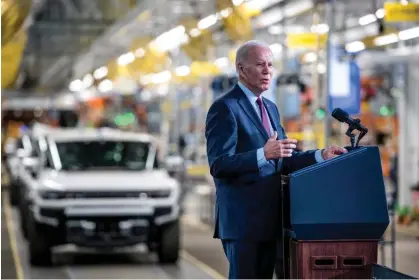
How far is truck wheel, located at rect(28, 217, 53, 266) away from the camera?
1550 cm

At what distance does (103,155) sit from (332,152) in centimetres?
1102

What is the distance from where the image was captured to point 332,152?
19.6ft

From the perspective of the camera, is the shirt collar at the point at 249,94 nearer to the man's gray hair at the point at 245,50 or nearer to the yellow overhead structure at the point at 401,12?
the man's gray hair at the point at 245,50

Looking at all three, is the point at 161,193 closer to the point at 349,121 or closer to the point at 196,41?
the point at 349,121

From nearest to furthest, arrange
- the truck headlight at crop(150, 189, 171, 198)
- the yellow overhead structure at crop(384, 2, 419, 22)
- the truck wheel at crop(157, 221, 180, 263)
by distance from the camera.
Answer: the truck headlight at crop(150, 189, 171, 198)
the truck wheel at crop(157, 221, 180, 263)
the yellow overhead structure at crop(384, 2, 419, 22)

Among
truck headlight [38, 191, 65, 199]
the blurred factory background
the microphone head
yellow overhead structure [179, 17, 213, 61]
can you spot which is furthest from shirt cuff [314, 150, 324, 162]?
yellow overhead structure [179, 17, 213, 61]

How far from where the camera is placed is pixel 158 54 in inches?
1448

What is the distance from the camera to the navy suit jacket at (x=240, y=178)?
597 centimetres

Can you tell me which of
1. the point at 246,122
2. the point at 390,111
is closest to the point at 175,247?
the point at 246,122

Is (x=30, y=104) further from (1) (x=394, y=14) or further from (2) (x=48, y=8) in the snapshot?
(1) (x=394, y=14)

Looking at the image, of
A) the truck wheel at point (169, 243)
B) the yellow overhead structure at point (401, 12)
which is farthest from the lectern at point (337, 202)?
the yellow overhead structure at point (401, 12)

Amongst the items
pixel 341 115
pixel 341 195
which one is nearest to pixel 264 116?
pixel 341 115

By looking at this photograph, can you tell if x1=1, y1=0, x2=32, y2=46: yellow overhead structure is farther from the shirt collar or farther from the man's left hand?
the man's left hand

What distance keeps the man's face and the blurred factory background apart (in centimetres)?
853
